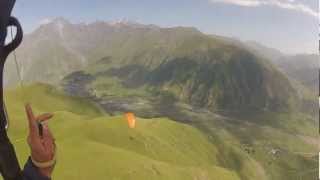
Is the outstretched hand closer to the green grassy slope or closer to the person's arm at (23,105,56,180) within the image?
the person's arm at (23,105,56,180)

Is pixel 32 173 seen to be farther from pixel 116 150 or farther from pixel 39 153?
pixel 116 150

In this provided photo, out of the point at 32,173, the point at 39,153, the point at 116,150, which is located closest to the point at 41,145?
the point at 39,153

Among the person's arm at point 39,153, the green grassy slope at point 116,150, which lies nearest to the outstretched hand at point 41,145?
the person's arm at point 39,153

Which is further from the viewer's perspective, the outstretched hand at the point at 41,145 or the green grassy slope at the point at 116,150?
the green grassy slope at the point at 116,150

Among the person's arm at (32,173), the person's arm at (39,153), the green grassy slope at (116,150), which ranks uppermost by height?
the person's arm at (39,153)

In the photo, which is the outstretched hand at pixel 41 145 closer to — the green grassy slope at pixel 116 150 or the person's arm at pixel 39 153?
the person's arm at pixel 39 153

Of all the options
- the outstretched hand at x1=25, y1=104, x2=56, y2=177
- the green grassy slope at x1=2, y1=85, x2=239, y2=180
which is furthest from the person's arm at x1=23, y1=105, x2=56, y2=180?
the green grassy slope at x1=2, y1=85, x2=239, y2=180
